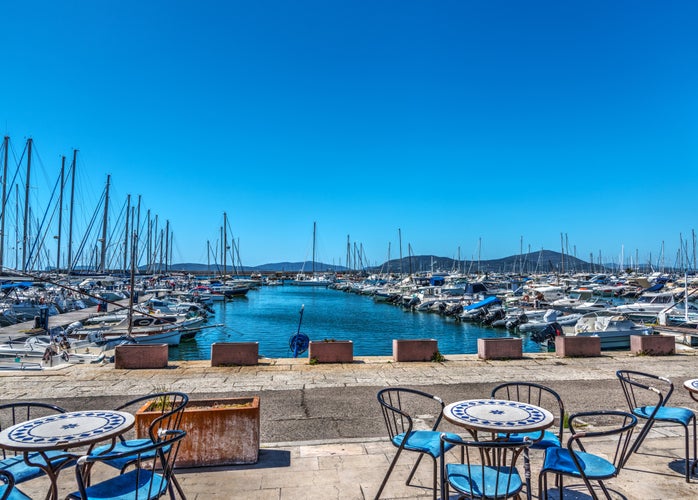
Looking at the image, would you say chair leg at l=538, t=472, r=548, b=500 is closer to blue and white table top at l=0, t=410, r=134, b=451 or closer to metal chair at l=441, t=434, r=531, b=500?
metal chair at l=441, t=434, r=531, b=500

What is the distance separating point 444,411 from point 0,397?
893cm

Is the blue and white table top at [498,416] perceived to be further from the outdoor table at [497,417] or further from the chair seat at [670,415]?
the chair seat at [670,415]

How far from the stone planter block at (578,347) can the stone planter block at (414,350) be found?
3790mm

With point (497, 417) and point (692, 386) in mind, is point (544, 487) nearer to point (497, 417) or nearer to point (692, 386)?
point (497, 417)

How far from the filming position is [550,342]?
26.6 meters

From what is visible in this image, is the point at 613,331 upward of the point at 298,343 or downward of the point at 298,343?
downward

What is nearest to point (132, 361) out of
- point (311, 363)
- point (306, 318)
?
point (311, 363)

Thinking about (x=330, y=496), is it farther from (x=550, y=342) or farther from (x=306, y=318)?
(x=306, y=318)

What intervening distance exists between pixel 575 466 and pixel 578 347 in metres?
10.5

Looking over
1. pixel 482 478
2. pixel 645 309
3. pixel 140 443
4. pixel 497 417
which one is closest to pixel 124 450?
pixel 140 443

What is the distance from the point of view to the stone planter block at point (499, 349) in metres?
12.8

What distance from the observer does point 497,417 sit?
430 centimetres

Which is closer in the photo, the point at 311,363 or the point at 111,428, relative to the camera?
the point at 111,428

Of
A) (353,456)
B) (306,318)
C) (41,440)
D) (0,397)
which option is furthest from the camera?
(306,318)
